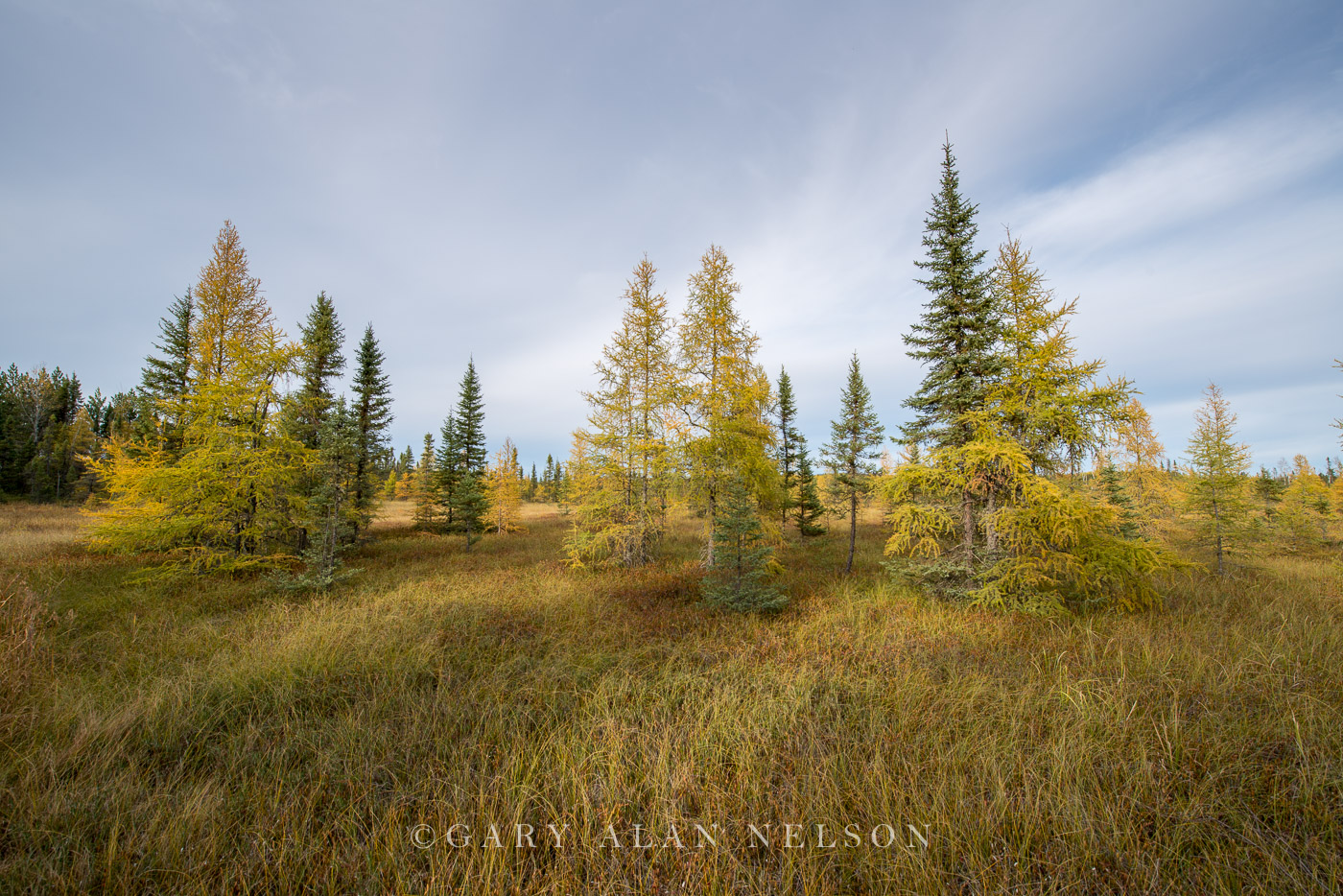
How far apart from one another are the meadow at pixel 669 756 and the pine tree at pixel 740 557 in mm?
930

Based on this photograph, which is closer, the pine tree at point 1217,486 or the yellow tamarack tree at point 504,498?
the pine tree at point 1217,486

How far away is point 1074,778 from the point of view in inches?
129

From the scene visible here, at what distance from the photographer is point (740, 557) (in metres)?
8.20

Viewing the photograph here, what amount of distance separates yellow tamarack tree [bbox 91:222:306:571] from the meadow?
333 cm

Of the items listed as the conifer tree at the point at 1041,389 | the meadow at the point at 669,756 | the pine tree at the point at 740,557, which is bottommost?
the meadow at the point at 669,756

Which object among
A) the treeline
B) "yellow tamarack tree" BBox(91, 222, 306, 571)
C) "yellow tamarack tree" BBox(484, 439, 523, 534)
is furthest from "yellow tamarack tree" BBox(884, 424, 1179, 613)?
"yellow tamarack tree" BBox(484, 439, 523, 534)

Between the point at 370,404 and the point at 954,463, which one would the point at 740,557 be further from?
the point at 370,404

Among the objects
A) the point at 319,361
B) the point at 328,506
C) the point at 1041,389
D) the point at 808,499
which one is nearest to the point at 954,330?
the point at 1041,389

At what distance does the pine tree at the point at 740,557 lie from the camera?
7.88m

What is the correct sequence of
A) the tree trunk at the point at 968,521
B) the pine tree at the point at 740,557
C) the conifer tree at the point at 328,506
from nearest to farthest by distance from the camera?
the pine tree at the point at 740,557
the tree trunk at the point at 968,521
the conifer tree at the point at 328,506

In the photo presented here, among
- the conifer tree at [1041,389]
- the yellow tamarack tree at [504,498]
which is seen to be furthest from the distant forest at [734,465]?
the yellow tamarack tree at [504,498]

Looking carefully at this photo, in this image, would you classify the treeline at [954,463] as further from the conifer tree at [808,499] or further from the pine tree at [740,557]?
the conifer tree at [808,499]

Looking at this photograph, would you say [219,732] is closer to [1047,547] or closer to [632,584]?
[632,584]

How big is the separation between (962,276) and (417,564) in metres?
17.8
